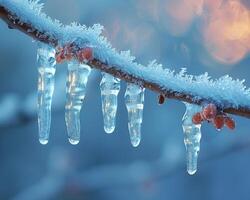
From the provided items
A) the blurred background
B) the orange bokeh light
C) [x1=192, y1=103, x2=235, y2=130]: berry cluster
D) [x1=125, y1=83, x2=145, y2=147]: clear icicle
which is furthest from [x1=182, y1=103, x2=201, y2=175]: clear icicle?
the orange bokeh light

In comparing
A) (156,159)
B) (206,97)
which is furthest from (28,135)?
(206,97)

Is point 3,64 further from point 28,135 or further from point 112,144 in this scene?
point 112,144

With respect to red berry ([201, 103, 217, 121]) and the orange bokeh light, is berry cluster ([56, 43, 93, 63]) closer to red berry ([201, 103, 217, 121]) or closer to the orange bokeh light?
red berry ([201, 103, 217, 121])

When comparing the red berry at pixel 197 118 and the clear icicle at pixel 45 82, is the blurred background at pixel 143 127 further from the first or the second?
the red berry at pixel 197 118

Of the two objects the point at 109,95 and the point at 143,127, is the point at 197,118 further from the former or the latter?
the point at 143,127

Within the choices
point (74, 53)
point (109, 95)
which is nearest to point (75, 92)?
point (109, 95)

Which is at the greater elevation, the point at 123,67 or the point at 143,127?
the point at 143,127

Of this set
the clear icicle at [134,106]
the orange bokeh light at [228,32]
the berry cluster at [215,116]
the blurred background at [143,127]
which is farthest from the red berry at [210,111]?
the orange bokeh light at [228,32]
